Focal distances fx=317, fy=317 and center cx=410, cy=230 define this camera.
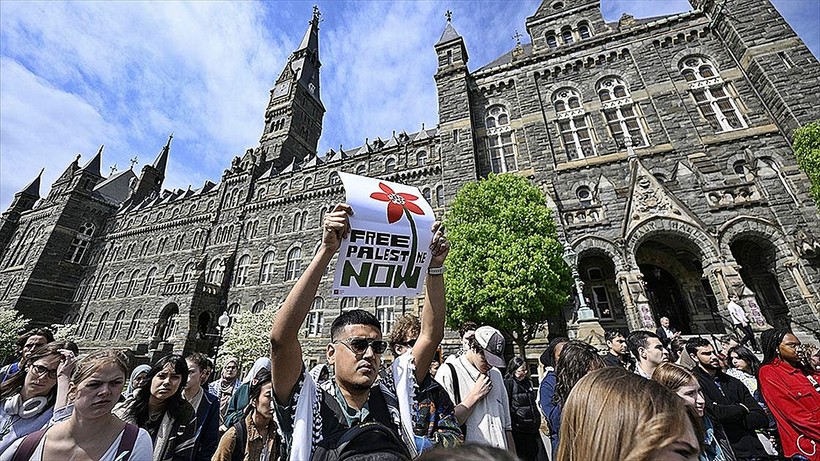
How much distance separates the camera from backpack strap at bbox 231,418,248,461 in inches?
96.3

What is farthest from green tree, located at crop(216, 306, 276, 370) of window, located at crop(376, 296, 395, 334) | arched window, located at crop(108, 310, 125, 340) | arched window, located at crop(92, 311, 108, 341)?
arched window, located at crop(92, 311, 108, 341)

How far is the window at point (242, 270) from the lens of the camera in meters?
20.9

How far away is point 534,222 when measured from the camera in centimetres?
1145

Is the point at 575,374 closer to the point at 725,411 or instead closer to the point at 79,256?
the point at 725,411

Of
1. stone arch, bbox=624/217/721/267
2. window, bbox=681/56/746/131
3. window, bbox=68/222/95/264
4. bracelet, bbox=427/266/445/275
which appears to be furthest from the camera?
window, bbox=68/222/95/264

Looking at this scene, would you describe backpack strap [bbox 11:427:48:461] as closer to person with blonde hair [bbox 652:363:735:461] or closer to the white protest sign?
the white protest sign

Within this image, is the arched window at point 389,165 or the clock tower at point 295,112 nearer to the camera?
the arched window at point 389,165

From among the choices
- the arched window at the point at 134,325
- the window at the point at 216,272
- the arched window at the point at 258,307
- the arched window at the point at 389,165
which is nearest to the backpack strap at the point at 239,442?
the arched window at the point at 389,165

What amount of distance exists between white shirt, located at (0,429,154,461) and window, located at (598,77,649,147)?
16965mm

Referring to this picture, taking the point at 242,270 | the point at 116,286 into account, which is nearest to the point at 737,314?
the point at 242,270

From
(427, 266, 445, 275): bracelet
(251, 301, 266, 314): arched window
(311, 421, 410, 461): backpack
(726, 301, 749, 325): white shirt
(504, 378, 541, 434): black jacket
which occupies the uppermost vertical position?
(251, 301, 266, 314): arched window

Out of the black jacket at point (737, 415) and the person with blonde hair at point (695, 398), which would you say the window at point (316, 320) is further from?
the person with blonde hair at point (695, 398)

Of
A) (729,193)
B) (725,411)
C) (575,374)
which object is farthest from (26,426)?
(729,193)

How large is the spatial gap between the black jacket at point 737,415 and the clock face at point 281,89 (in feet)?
122
